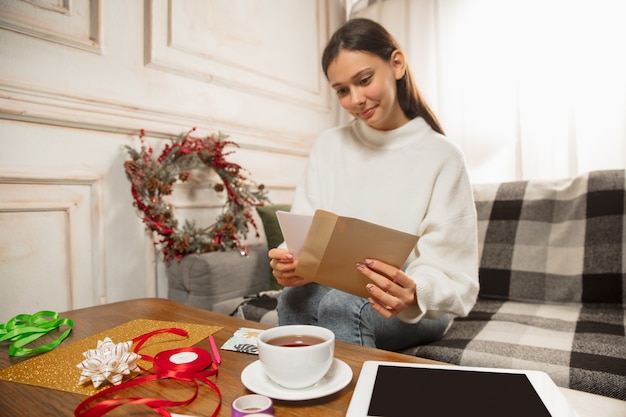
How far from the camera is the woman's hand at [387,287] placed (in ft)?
2.76

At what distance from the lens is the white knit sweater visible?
101 centimetres

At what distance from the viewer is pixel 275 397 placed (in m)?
0.52

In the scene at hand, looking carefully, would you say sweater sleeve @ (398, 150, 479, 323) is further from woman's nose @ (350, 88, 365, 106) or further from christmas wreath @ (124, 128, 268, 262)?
christmas wreath @ (124, 128, 268, 262)

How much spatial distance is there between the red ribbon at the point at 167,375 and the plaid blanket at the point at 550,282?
2.09 feet

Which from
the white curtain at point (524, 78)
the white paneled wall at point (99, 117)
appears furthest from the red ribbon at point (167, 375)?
the white curtain at point (524, 78)

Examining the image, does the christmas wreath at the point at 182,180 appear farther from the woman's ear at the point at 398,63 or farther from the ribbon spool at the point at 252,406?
the ribbon spool at the point at 252,406

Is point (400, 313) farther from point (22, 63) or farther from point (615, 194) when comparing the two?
point (22, 63)

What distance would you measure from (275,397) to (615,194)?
143 centimetres

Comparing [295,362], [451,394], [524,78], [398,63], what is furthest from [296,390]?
[524,78]

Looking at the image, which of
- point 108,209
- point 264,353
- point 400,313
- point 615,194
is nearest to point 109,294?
point 108,209

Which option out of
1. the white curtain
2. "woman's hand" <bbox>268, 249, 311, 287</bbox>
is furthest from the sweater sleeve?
the white curtain

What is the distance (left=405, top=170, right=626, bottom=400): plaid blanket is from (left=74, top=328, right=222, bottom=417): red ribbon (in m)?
0.64

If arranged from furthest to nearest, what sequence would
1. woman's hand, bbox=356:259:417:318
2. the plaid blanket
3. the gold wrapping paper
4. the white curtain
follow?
the white curtain
the plaid blanket
woman's hand, bbox=356:259:417:318
the gold wrapping paper

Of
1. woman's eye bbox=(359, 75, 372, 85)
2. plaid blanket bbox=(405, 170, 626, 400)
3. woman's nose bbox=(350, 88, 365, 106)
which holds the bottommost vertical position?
plaid blanket bbox=(405, 170, 626, 400)
